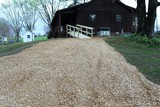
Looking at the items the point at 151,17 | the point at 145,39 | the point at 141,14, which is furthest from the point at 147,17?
the point at 145,39

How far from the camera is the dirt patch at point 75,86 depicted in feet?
18.7

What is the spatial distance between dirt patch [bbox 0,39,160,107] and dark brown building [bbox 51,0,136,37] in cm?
1968

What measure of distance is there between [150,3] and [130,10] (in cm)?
1204

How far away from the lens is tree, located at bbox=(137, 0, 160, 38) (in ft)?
58.4

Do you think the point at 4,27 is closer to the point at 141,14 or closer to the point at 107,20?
the point at 107,20

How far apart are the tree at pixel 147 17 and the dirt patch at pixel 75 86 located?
32.8 ft

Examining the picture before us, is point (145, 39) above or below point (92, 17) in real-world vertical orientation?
below

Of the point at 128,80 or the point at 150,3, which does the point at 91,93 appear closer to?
the point at 128,80

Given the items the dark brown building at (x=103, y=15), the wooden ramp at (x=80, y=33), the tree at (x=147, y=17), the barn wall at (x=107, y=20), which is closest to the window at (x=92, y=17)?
the dark brown building at (x=103, y=15)

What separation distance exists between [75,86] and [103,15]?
23.4 meters

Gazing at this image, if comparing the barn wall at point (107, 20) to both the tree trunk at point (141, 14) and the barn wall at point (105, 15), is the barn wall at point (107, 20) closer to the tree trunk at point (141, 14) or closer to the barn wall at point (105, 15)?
the barn wall at point (105, 15)

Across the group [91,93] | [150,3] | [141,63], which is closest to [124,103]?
[91,93]

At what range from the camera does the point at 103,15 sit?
29109mm

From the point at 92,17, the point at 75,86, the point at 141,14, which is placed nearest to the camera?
the point at 75,86
